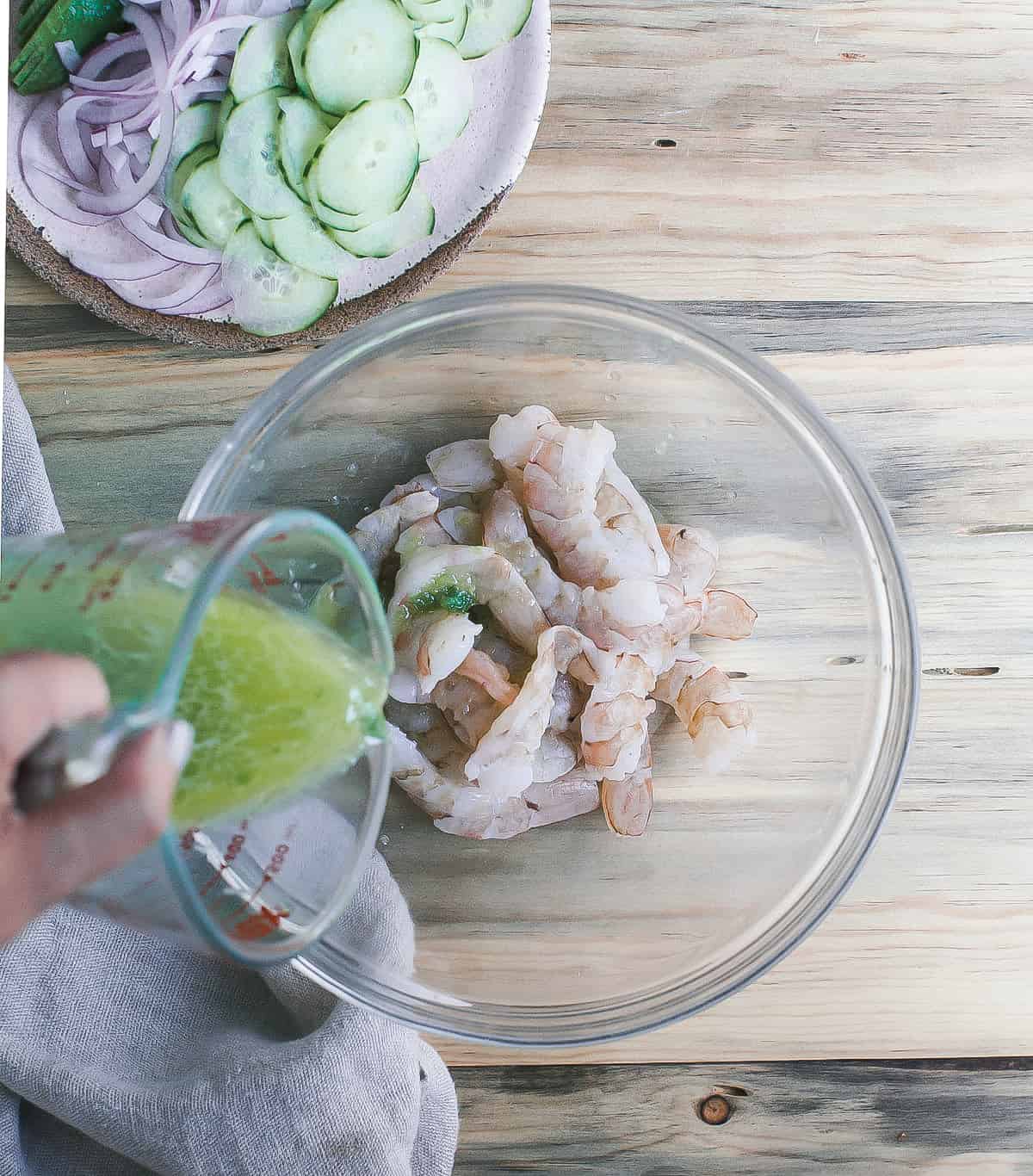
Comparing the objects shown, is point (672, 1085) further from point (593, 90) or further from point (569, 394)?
point (593, 90)

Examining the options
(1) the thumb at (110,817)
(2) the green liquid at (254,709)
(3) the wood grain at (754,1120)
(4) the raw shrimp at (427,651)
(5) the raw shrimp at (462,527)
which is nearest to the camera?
(1) the thumb at (110,817)

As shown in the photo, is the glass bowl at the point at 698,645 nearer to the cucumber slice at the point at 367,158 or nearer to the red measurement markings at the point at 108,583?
the cucumber slice at the point at 367,158

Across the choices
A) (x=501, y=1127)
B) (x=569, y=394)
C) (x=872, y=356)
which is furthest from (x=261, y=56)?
(x=501, y=1127)

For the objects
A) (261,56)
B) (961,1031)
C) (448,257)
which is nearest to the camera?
(261,56)

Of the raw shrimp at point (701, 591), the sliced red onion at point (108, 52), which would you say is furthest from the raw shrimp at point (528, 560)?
the sliced red onion at point (108, 52)

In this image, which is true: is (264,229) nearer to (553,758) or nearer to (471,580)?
(471,580)

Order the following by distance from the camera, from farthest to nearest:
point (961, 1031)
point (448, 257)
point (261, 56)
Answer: point (961, 1031) → point (448, 257) → point (261, 56)

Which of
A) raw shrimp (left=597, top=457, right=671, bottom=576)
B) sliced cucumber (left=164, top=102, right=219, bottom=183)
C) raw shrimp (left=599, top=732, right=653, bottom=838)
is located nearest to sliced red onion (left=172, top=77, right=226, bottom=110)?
sliced cucumber (left=164, top=102, right=219, bottom=183)
